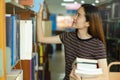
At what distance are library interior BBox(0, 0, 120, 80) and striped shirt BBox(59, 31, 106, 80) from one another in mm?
188

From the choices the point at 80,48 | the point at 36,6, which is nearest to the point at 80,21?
the point at 80,48

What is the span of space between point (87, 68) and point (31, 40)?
440 mm

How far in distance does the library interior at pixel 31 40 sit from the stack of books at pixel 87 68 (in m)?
0.03

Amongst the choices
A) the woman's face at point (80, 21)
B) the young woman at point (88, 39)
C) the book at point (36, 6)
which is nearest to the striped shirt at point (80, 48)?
the young woman at point (88, 39)

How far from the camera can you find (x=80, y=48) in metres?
1.97

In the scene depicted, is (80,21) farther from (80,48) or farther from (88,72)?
(88,72)

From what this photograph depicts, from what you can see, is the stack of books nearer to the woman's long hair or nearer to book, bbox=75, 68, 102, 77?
book, bbox=75, 68, 102, 77

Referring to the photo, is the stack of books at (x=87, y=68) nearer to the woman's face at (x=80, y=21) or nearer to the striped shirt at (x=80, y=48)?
the striped shirt at (x=80, y=48)

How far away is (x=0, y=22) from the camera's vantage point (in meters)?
0.97

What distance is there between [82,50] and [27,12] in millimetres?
527

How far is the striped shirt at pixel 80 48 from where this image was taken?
6.31 feet

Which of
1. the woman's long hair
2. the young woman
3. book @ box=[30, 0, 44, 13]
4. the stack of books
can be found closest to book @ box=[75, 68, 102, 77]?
the stack of books

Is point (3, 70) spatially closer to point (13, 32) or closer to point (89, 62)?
point (13, 32)

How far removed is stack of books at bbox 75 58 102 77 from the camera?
5.65 feet
